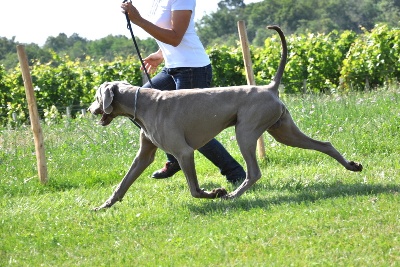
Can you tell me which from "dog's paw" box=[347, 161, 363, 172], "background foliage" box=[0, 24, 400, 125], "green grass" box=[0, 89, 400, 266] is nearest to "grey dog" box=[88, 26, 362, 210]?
"green grass" box=[0, 89, 400, 266]

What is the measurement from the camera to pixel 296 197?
700cm

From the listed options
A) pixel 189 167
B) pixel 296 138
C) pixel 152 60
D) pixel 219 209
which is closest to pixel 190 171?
pixel 189 167

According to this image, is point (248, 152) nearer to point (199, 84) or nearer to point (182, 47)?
point (199, 84)

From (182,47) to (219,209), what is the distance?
1715 mm

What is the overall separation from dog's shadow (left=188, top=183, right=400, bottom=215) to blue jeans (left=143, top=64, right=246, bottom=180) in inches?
34.1

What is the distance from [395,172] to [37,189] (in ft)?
12.6

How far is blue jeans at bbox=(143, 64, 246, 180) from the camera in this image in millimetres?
7656

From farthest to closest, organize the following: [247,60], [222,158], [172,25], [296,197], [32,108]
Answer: [247,60], [32,108], [222,158], [172,25], [296,197]

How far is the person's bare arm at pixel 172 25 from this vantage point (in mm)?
7262

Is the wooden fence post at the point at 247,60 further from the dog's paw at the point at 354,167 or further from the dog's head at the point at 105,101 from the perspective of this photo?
the dog's head at the point at 105,101

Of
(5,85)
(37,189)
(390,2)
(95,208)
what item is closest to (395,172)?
(95,208)

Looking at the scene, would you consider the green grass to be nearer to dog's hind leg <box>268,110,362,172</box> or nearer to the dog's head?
dog's hind leg <box>268,110,362,172</box>

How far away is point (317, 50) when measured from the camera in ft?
60.8

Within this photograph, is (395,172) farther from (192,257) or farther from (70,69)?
(70,69)
